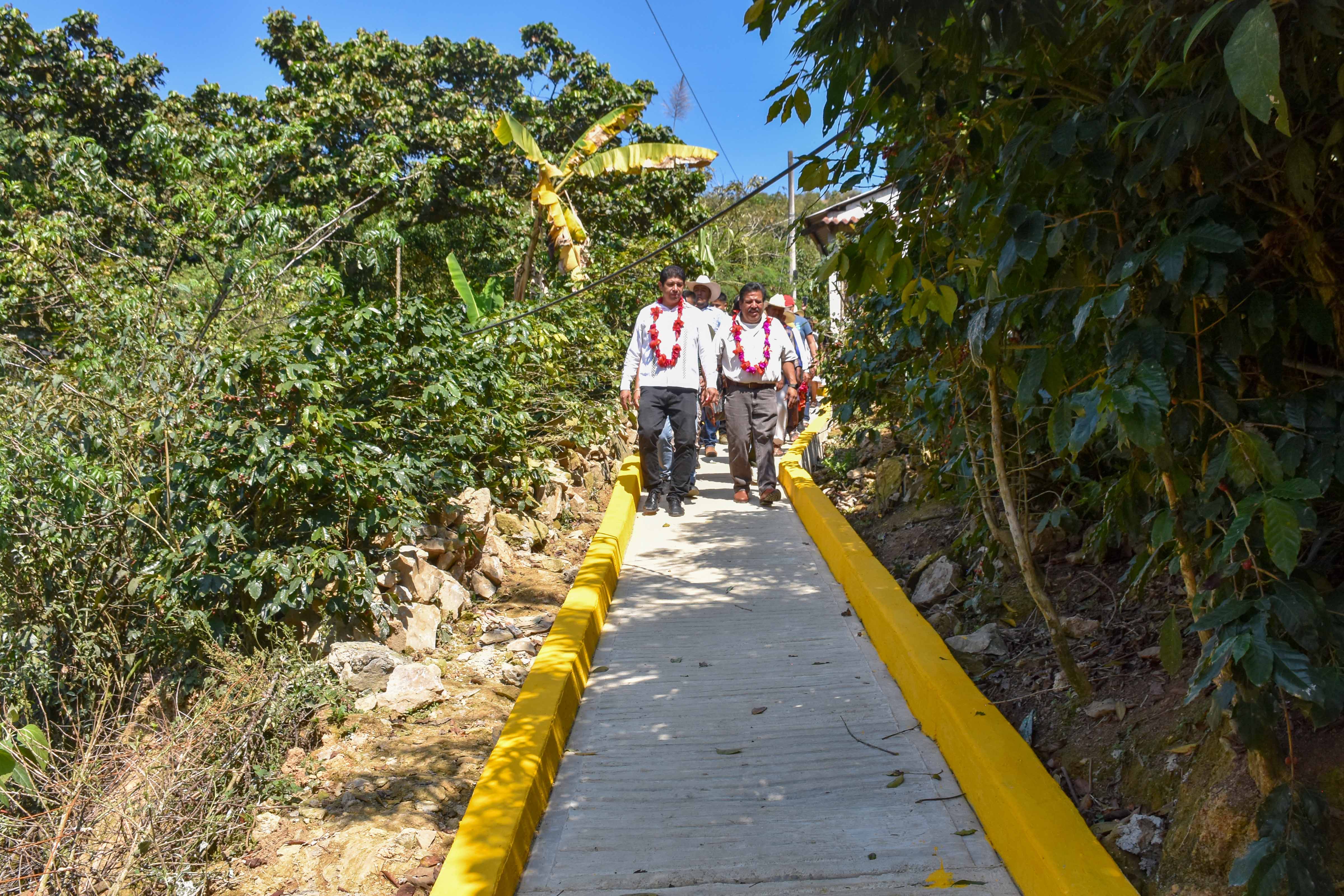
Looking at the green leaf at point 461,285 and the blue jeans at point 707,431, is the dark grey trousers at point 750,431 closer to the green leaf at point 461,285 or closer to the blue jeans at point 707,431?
the blue jeans at point 707,431

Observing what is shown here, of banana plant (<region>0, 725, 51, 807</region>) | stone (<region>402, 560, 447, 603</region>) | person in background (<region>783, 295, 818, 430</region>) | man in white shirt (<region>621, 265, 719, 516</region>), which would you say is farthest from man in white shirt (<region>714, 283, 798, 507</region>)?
banana plant (<region>0, 725, 51, 807</region>)

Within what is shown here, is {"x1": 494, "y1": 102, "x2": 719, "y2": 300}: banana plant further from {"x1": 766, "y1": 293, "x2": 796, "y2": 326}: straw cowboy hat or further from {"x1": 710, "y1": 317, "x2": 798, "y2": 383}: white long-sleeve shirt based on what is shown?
{"x1": 710, "y1": 317, "x2": 798, "y2": 383}: white long-sleeve shirt

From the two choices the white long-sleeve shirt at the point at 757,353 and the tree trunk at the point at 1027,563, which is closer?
the tree trunk at the point at 1027,563

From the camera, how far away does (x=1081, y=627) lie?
4.61 m

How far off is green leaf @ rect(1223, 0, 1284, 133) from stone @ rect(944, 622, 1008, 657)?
3.65m

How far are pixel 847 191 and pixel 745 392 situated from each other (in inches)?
214

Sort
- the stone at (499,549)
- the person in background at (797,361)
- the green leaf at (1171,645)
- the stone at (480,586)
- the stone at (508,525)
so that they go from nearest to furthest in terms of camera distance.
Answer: the green leaf at (1171,645) < the stone at (480,586) < the stone at (499,549) < the stone at (508,525) < the person in background at (797,361)

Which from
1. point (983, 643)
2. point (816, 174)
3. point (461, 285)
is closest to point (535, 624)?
point (983, 643)

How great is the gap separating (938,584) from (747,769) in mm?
2303

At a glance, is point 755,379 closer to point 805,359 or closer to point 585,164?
Answer: point 805,359

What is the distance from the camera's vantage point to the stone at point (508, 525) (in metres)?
7.71

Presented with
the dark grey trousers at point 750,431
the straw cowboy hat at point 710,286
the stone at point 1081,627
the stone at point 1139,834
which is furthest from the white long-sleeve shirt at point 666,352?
the stone at point 1139,834

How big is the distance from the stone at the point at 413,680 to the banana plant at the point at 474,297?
525 cm

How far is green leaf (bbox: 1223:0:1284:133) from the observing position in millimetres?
1544
